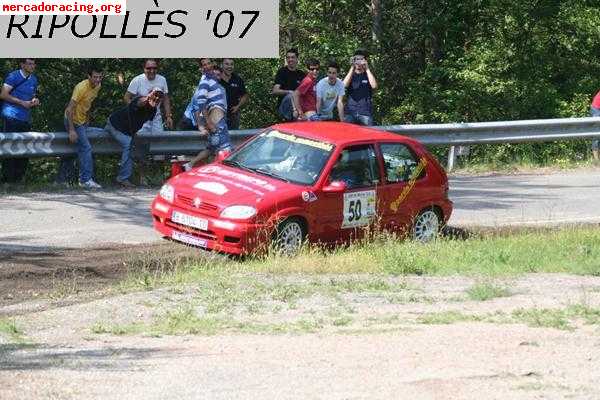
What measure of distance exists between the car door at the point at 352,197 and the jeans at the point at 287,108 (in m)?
5.06

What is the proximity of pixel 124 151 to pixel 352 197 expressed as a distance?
5.09 metres

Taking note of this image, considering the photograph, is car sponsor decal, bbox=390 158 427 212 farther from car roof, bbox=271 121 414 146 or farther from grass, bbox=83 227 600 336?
grass, bbox=83 227 600 336

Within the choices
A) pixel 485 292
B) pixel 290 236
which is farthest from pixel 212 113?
pixel 485 292

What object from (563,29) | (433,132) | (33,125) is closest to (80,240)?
(433,132)

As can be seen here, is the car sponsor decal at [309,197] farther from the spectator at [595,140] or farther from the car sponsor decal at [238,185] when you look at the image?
the spectator at [595,140]

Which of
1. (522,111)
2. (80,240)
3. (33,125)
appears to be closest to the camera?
(80,240)

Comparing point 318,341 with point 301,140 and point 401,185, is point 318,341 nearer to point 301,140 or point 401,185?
point 301,140

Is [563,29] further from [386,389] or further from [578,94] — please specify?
[386,389]

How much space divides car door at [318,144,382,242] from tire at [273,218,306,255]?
0.96 ft

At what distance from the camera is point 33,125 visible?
25.8m

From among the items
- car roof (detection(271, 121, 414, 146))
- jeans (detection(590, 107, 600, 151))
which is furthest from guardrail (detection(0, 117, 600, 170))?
car roof (detection(271, 121, 414, 146))

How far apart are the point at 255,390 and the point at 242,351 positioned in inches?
50.2

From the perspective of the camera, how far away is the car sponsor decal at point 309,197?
48.1 feet

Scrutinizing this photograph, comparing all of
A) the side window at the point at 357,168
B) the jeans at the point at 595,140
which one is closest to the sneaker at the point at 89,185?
the side window at the point at 357,168
